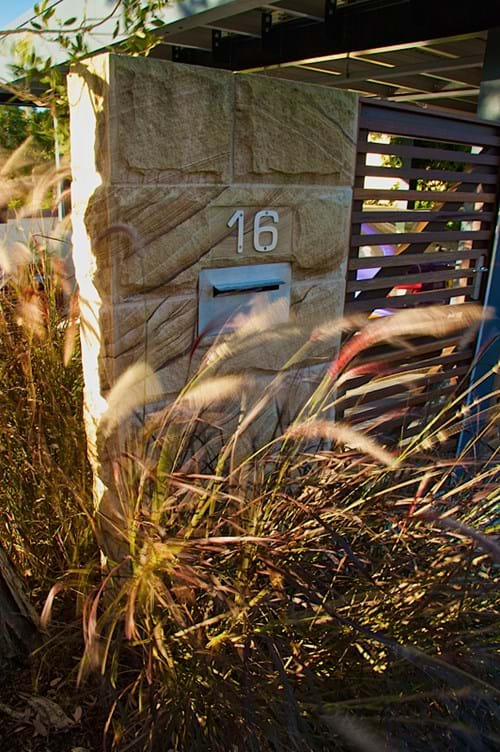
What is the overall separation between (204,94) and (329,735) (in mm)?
1587

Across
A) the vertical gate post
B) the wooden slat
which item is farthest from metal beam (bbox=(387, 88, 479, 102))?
the wooden slat

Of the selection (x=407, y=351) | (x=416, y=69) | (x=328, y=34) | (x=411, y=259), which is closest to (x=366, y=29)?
(x=328, y=34)

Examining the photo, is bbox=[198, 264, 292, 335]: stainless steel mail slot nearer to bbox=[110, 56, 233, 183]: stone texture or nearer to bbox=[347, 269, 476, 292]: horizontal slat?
bbox=[110, 56, 233, 183]: stone texture

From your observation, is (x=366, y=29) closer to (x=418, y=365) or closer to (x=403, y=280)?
(x=403, y=280)

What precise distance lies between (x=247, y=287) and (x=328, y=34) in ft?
9.35

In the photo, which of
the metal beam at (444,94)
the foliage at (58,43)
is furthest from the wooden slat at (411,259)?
the metal beam at (444,94)

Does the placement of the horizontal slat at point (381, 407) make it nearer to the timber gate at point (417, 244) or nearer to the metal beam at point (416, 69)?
the timber gate at point (417, 244)

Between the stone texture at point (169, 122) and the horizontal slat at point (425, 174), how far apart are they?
753 mm

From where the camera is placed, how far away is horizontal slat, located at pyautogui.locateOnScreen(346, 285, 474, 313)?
2561 millimetres

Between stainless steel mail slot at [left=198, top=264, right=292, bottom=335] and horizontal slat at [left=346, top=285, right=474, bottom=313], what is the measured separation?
54cm

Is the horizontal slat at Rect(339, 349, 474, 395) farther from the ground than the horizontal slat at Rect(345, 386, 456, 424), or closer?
farther from the ground

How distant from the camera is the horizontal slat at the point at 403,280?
2.51m

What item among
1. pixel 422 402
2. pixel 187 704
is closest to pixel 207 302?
pixel 187 704

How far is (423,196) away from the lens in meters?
2.71
